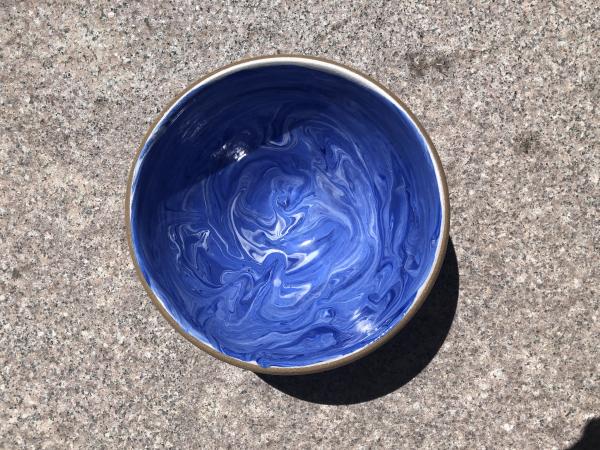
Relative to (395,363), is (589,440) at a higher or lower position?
lower

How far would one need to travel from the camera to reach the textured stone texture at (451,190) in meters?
1.60

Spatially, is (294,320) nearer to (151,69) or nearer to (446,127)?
(446,127)

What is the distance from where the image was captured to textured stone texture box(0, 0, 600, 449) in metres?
1.60

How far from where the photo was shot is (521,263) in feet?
5.24

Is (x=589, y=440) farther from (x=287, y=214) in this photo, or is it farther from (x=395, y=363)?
(x=287, y=214)

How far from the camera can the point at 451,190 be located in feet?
5.24

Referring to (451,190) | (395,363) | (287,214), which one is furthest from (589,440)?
(287,214)

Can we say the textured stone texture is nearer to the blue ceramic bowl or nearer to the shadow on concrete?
the shadow on concrete

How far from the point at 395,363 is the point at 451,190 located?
44cm

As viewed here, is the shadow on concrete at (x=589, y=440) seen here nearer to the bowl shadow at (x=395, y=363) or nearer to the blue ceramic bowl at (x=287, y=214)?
the bowl shadow at (x=395, y=363)

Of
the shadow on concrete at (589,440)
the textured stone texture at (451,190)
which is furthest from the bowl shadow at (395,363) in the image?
the shadow on concrete at (589,440)

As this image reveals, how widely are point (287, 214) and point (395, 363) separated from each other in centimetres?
45

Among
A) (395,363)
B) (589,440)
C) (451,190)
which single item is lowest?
(589,440)

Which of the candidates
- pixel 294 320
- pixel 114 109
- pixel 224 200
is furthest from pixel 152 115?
pixel 294 320
